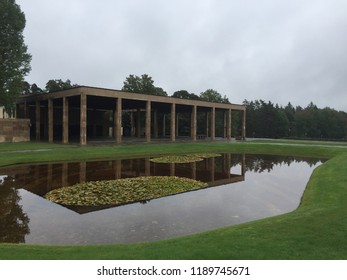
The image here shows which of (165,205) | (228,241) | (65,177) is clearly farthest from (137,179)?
(228,241)

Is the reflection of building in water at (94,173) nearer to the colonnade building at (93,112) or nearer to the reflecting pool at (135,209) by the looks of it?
the reflecting pool at (135,209)

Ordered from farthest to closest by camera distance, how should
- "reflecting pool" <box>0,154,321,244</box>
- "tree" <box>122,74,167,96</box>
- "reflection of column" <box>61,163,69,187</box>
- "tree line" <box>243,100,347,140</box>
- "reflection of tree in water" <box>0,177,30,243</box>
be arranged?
"tree line" <box>243,100,347,140</box>
"tree" <box>122,74,167,96</box>
"reflection of column" <box>61,163,69,187</box>
"reflecting pool" <box>0,154,321,244</box>
"reflection of tree in water" <box>0,177,30,243</box>

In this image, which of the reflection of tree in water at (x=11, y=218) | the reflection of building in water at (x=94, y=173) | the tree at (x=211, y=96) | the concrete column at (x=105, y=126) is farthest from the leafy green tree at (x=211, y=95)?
the reflection of tree in water at (x=11, y=218)

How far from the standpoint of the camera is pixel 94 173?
901 inches

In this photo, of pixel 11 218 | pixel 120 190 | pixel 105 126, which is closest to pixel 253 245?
pixel 11 218

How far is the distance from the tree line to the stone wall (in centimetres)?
7808

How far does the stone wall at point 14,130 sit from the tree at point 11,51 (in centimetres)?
496

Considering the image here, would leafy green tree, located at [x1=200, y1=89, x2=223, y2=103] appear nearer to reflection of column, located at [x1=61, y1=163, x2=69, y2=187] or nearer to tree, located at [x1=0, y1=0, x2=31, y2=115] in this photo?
tree, located at [x1=0, y1=0, x2=31, y2=115]

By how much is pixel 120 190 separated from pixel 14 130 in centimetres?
3964

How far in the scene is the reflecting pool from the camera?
33.9 ft

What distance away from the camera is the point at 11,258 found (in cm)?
699

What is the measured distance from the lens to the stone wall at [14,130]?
157 feet

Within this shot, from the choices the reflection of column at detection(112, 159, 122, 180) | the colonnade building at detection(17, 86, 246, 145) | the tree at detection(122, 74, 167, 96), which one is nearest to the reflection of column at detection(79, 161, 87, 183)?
the reflection of column at detection(112, 159, 122, 180)
